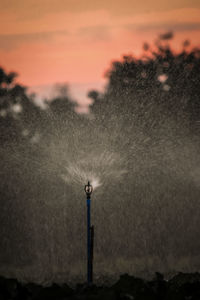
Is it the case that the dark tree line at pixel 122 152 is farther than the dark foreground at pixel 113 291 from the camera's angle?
Yes

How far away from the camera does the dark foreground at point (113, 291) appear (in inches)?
181

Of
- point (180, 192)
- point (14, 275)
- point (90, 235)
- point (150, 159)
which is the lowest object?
point (14, 275)

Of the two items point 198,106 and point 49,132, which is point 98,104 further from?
point 198,106

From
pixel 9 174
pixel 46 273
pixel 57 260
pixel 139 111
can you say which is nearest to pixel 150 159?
pixel 139 111

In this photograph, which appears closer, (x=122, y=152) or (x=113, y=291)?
(x=113, y=291)

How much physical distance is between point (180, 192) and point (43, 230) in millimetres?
5189

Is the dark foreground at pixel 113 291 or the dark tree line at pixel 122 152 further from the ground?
the dark tree line at pixel 122 152

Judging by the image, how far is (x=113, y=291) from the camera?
14.4 feet

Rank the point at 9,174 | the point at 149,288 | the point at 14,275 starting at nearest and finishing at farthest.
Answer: the point at 149,288 < the point at 14,275 < the point at 9,174

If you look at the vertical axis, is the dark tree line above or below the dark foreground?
above

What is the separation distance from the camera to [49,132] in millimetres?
23344

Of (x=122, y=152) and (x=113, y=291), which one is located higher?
(x=122, y=152)

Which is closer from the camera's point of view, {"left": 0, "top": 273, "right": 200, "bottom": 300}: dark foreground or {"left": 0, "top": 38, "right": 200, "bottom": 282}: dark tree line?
{"left": 0, "top": 273, "right": 200, "bottom": 300}: dark foreground

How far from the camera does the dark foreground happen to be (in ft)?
15.1
